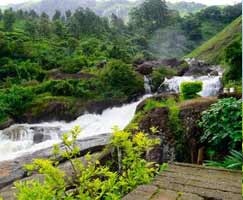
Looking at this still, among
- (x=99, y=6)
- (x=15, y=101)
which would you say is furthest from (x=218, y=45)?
(x=99, y=6)

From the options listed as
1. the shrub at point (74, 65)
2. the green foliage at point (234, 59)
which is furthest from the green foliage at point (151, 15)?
the green foliage at point (234, 59)

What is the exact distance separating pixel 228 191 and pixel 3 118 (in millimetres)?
18372

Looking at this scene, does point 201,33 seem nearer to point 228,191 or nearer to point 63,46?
point 63,46

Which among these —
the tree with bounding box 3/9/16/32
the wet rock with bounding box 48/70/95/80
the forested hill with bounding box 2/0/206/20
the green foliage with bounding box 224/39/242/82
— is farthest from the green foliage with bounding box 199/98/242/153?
the forested hill with bounding box 2/0/206/20

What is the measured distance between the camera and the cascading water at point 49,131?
53.1 feet

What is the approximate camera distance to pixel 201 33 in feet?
176

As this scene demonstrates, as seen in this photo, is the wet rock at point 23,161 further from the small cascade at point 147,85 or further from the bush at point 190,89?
the small cascade at point 147,85

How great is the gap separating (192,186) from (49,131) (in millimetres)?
14378

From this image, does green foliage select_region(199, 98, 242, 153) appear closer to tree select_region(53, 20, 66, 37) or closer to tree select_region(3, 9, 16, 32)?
tree select_region(53, 20, 66, 37)

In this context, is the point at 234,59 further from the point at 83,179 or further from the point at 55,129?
the point at 83,179

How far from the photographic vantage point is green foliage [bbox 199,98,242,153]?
19.8ft

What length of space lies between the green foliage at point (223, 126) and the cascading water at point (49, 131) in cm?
852

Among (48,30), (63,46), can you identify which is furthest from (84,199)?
(48,30)

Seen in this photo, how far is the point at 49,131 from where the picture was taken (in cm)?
1778
